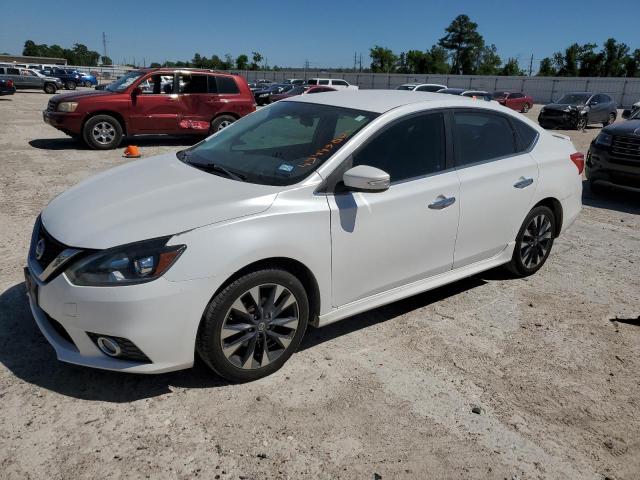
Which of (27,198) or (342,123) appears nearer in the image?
(342,123)

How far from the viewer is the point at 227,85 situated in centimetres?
1291

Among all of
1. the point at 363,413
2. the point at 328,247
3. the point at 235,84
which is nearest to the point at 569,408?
the point at 363,413

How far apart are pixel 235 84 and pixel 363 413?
1141 cm

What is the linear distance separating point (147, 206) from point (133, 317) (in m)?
0.69

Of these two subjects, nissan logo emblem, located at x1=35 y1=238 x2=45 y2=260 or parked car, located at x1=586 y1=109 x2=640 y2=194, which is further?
parked car, located at x1=586 y1=109 x2=640 y2=194

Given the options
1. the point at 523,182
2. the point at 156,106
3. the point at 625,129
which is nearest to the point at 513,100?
the point at 625,129

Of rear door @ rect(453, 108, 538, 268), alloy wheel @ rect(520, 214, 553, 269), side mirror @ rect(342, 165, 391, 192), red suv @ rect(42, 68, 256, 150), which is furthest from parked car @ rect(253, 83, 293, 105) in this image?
side mirror @ rect(342, 165, 391, 192)

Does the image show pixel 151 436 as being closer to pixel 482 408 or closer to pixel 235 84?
pixel 482 408

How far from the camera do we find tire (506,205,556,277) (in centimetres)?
470

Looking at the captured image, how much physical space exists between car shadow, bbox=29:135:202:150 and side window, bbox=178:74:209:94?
1.48 metres

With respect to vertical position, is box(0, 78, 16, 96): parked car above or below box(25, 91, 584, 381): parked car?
below

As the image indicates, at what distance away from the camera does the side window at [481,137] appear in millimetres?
4086

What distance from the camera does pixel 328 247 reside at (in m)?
3.26

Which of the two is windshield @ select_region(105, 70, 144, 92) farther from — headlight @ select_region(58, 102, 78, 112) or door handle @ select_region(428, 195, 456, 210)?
door handle @ select_region(428, 195, 456, 210)
